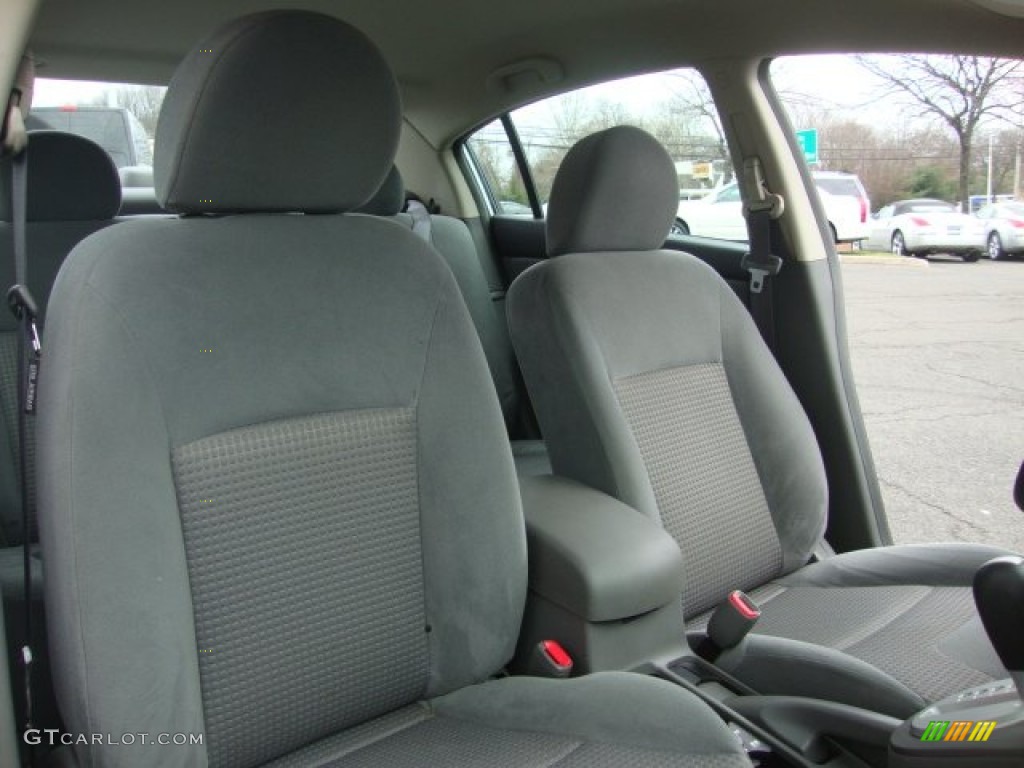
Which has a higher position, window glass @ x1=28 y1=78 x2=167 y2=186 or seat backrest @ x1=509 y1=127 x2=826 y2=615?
window glass @ x1=28 y1=78 x2=167 y2=186

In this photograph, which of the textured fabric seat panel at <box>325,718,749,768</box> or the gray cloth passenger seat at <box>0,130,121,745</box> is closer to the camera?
the textured fabric seat panel at <box>325,718,749,768</box>

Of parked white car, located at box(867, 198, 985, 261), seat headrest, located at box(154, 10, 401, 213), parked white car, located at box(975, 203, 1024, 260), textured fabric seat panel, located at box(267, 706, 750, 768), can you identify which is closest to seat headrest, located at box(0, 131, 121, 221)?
seat headrest, located at box(154, 10, 401, 213)

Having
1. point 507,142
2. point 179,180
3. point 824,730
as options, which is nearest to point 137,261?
point 179,180

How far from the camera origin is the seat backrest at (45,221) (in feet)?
7.22

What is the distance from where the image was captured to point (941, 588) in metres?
2.01

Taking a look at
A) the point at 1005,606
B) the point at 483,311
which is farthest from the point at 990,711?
the point at 483,311

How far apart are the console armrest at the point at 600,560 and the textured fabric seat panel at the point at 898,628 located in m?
0.38

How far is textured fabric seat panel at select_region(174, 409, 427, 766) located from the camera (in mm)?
1323

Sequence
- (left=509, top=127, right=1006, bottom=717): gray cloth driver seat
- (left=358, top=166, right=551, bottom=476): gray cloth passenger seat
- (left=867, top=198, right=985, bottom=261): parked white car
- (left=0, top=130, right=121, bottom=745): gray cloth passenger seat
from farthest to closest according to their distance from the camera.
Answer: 1. (left=358, top=166, right=551, bottom=476): gray cloth passenger seat
2. (left=867, top=198, right=985, bottom=261): parked white car
3. (left=0, top=130, right=121, bottom=745): gray cloth passenger seat
4. (left=509, top=127, right=1006, bottom=717): gray cloth driver seat

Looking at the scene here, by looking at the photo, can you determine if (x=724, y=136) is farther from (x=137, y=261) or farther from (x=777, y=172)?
(x=137, y=261)

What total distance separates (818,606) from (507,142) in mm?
2291

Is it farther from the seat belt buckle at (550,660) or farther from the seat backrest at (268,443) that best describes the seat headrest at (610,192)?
the seat belt buckle at (550,660)

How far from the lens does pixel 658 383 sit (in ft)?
6.79

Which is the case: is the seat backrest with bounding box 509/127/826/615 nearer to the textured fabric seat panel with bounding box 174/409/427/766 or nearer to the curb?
the textured fabric seat panel with bounding box 174/409/427/766
